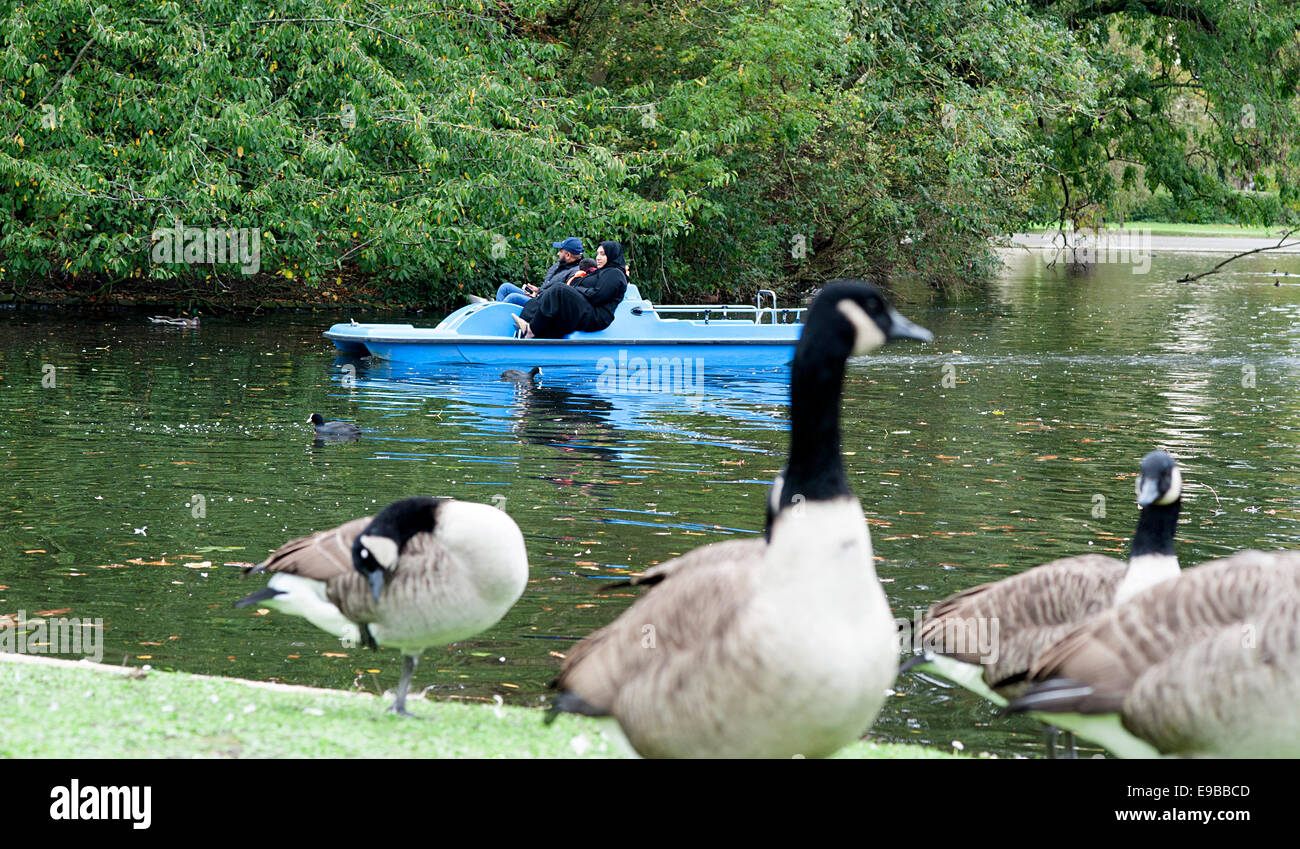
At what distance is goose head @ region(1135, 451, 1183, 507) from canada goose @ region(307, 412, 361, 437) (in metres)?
11.3

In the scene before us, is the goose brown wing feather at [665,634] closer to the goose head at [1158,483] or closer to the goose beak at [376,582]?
the goose beak at [376,582]

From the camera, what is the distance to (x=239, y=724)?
579 cm

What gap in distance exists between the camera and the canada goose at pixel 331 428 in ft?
52.6

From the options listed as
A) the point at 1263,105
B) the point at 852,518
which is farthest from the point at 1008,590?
the point at 1263,105

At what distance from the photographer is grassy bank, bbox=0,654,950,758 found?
536cm

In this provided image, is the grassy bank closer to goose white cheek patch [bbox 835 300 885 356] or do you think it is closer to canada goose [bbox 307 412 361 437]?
goose white cheek patch [bbox 835 300 885 356]

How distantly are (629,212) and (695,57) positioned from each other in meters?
5.92

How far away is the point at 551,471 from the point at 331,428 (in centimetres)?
291

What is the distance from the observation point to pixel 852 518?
4.29 m

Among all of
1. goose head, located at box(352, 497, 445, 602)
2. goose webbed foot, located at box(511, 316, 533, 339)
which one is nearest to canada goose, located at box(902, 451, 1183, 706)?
goose head, located at box(352, 497, 445, 602)

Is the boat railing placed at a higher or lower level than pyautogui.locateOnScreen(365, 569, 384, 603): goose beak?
higher

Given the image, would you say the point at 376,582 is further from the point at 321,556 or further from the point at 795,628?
the point at 795,628

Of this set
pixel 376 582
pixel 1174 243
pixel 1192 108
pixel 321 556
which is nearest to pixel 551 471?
pixel 321 556

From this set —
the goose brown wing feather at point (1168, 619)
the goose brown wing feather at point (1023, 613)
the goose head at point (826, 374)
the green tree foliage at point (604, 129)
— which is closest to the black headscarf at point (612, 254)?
the green tree foliage at point (604, 129)
